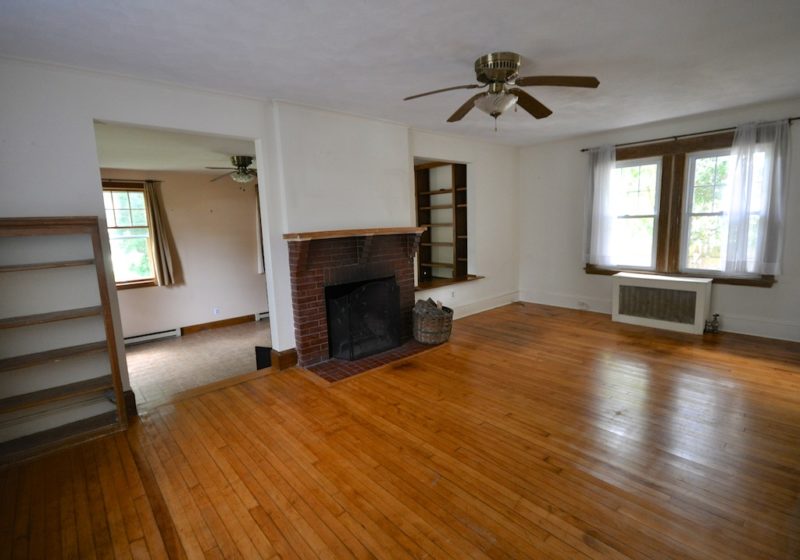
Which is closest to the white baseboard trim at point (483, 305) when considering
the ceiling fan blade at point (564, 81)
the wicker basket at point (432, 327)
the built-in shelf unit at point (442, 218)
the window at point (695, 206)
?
the built-in shelf unit at point (442, 218)

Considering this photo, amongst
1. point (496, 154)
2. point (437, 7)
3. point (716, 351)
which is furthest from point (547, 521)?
point (496, 154)

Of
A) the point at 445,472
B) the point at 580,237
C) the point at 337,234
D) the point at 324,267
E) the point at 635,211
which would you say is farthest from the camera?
the point at 580,237

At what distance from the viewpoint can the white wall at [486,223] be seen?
5461 millimetres

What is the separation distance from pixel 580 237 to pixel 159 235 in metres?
6.63

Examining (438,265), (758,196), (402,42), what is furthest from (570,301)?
(402,42)

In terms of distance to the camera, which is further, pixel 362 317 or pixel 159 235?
pixel 159 235

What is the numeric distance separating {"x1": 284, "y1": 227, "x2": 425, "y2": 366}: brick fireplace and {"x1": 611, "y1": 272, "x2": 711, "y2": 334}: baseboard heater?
2.88m

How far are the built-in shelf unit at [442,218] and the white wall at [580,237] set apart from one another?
3.81 feet

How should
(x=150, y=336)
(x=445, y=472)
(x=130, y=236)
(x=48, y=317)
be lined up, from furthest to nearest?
1. (x=150, y=336)
2. (x=130, y=236)
3. (x=48, y=317)
4. (x=445, y=472)

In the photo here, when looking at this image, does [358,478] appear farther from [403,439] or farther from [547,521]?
[547,521]

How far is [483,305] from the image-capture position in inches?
237

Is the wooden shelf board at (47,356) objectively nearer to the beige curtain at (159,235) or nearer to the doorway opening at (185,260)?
the doorway opening at (185,260)

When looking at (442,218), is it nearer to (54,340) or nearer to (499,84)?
(499,84)

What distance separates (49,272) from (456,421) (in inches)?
120
